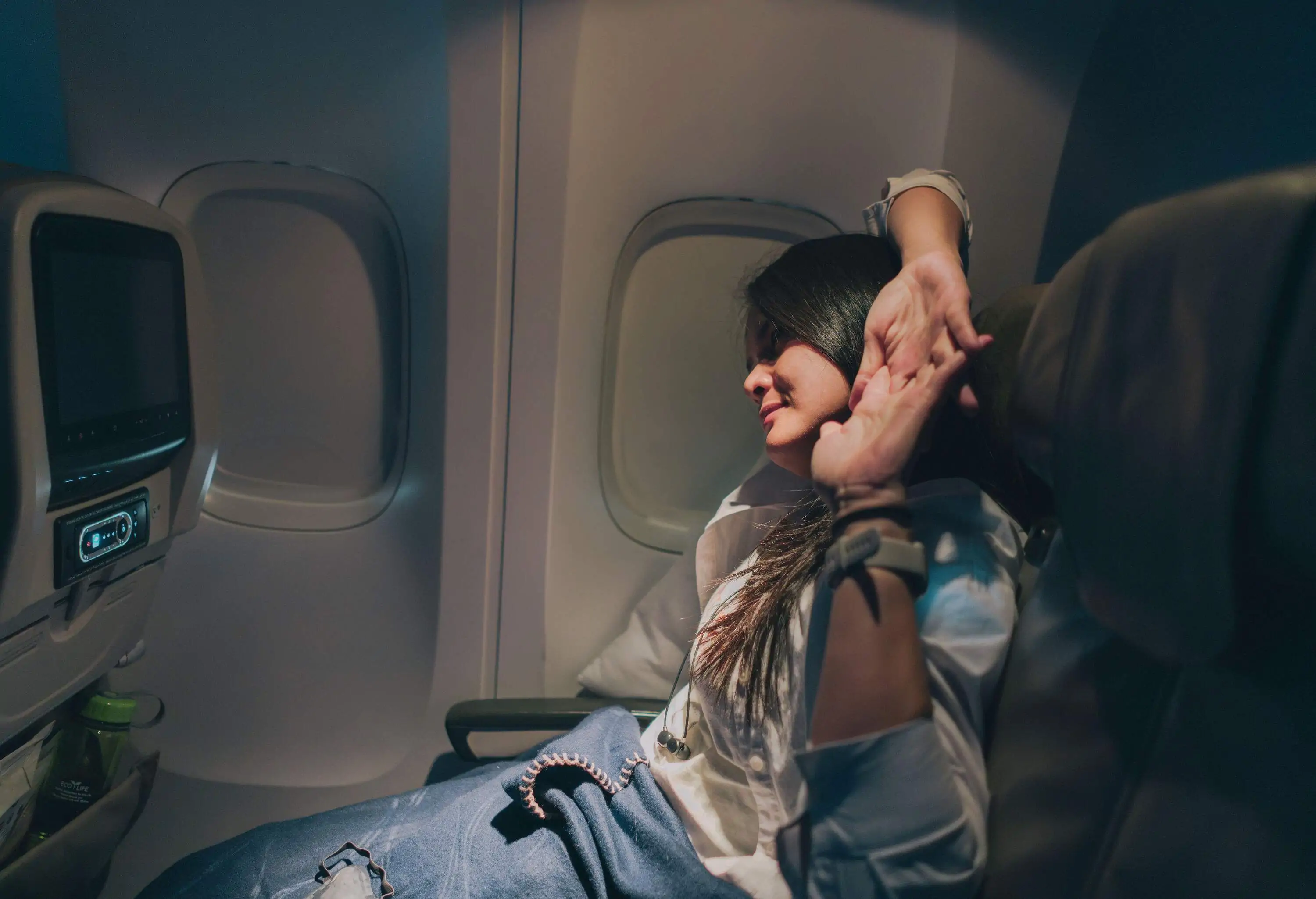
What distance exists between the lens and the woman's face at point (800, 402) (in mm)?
1041

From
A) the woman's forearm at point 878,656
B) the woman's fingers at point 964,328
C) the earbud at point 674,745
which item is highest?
the woman's fingers at point 964,328

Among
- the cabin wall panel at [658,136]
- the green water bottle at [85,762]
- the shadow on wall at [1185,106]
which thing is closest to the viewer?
the shadow on wall at [1185,106]

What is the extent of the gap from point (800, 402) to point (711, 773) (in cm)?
56

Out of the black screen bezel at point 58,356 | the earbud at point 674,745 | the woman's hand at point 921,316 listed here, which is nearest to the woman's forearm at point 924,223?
the woman's hand at point 921,316

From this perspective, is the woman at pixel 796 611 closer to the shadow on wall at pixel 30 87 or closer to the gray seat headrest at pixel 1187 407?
the gray seat headrest at pixel 1187 407

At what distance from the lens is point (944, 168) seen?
55.7 inches

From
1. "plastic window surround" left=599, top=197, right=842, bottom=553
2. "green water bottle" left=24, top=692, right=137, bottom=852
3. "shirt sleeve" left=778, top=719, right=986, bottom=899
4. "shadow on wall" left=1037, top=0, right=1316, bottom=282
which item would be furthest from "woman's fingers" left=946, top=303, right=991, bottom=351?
"green water bottle" left=24, top=692, right=137, bottom=852

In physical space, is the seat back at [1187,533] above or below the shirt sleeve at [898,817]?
above

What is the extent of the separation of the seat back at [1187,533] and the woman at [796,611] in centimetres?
14

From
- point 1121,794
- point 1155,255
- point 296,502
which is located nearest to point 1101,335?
point 1155,255

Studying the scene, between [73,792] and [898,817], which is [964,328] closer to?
[898,817]

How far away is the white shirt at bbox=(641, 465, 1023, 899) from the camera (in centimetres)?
82

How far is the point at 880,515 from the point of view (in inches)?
31.1

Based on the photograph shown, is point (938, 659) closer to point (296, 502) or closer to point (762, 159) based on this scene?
point (762, 159)
